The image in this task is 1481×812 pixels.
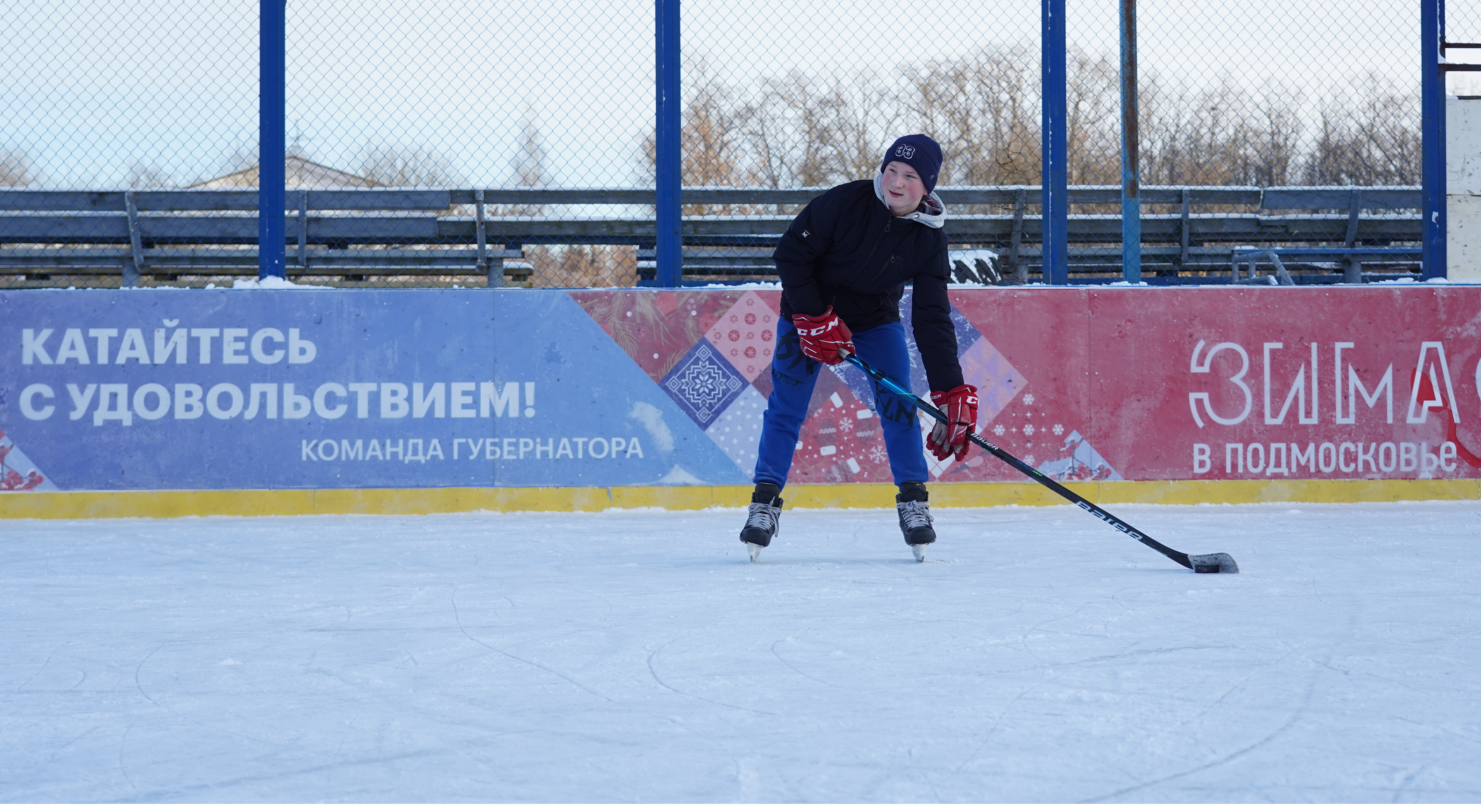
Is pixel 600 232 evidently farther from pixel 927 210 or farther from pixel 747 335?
pixel 927 210

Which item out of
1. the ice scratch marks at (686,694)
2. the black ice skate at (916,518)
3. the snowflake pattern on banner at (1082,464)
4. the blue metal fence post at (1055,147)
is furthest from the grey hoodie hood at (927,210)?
the blue metal fence post at (1055,147)

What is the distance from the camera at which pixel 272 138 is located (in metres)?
5.00

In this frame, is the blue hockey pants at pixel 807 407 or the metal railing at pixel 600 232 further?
the metal railing at pixel 600 232

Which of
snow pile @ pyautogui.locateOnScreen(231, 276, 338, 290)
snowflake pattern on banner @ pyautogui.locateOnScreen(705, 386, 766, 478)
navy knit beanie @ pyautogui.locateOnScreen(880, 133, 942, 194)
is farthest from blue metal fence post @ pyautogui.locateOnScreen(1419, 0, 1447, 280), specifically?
snow pile @ pyautogui.locateOnScreen(231, 276, 338, 290)

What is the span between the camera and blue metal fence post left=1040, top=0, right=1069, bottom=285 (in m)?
5.14

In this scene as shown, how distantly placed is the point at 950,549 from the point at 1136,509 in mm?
1607

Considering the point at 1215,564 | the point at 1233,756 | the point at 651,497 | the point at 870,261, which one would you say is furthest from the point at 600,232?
the point at 1233,756

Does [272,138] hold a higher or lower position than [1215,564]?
higher

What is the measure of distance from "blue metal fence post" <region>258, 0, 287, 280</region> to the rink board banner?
10.4 inches

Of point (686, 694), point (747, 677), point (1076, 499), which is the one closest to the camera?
point (686, 694)

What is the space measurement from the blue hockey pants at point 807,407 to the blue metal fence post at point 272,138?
2.67m

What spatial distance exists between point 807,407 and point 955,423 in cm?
47

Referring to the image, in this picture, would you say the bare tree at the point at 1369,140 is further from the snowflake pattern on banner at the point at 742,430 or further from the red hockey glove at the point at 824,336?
the red hockey glove at the point at 824,336

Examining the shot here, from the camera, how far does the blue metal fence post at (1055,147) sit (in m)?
5.14
